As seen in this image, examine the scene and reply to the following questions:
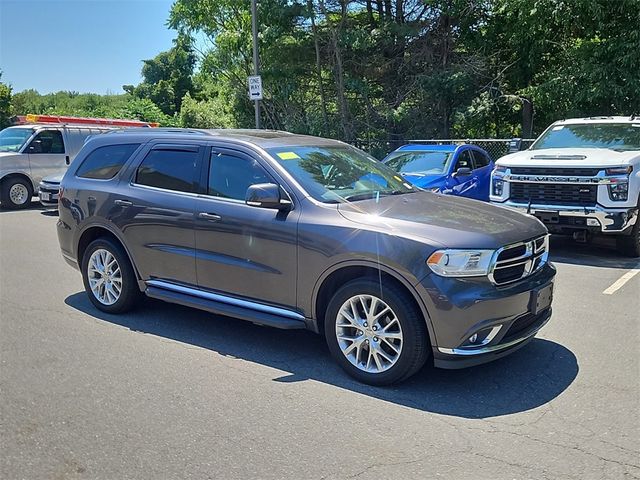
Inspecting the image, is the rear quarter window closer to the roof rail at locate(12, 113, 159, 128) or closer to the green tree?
the roof rail at locate(12, 113, 159, 128)

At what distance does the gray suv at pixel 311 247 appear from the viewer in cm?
396

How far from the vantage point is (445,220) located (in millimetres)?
4281

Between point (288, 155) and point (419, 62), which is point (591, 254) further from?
point (419, 62)

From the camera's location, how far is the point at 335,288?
4461 millimetres

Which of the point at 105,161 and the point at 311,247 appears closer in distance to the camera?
the point at 311,247

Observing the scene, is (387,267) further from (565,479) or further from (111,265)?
(111,265)

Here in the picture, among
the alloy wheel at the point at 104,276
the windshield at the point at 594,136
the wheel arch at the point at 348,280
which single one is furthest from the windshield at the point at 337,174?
the windshield at the point at 594,136

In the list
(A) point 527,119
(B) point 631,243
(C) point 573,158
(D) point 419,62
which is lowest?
(B) point 631,243

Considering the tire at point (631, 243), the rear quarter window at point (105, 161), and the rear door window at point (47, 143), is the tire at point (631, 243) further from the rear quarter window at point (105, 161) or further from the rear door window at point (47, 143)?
the rear door window at point (47, 143)

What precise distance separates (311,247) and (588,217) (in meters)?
5.25

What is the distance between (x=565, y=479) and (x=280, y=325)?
228 centimetres

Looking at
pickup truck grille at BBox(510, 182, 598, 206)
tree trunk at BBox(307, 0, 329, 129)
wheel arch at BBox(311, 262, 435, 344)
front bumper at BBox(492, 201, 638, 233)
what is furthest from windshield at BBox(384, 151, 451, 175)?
tree trunk at BBox(307, 0, 329, 129)

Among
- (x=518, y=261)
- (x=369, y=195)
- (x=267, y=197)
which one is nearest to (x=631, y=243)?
(x=518, y=261)

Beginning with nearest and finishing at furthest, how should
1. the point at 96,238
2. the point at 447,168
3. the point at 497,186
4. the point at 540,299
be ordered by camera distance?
the point at 540,299
the point at 96,238
the point at 497,186
the point at 447,168
